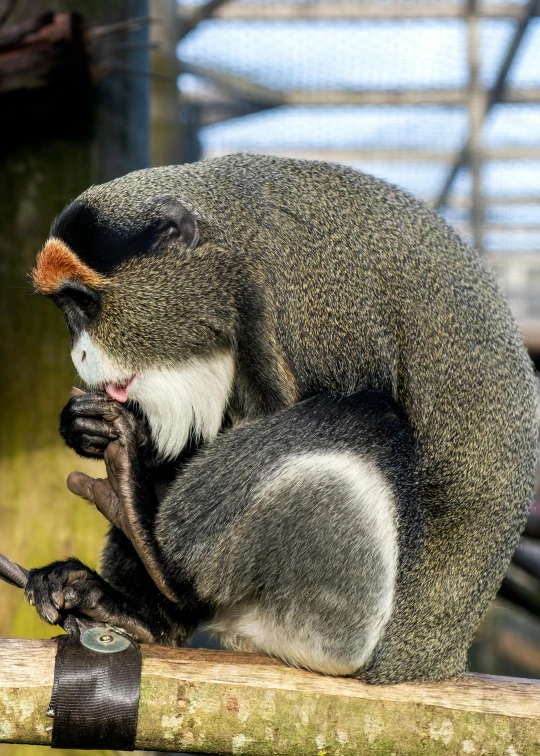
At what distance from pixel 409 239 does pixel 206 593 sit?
160cm

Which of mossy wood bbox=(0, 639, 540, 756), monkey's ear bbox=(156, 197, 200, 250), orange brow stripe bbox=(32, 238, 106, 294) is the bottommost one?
mossy wood bbox=(0, 639, 540, 756)

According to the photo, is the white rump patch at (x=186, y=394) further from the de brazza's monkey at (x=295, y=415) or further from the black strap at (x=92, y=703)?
the black strap at (x=92, y=703)

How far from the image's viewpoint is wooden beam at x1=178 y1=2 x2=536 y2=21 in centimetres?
715

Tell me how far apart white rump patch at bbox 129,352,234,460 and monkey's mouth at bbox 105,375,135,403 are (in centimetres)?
3

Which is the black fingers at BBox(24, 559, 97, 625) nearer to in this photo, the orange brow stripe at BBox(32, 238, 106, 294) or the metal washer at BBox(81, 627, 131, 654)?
the metal washer at BBox(81, 627, 131, 654)

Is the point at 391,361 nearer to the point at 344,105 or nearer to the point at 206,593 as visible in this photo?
the point at 206,593

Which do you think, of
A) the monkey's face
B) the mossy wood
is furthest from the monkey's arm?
the mossy wood

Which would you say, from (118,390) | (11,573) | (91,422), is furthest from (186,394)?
(11,573)

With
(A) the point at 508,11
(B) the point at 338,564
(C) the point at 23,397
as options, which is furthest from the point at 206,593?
(A) the point at 508,11

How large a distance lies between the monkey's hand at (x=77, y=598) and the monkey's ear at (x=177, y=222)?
1323 millimetres

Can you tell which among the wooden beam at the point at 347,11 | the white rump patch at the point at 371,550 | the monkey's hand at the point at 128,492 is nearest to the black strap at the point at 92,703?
the monkey's hand at the point at 128,492

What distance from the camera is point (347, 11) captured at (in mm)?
7383

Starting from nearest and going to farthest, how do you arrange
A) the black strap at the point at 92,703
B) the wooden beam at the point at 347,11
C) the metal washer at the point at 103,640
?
the black strap at the point at 92,703 < the metal washer at the point at 103,640 < the wooden beam at the point at 347,11

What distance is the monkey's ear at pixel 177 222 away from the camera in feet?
11.1
